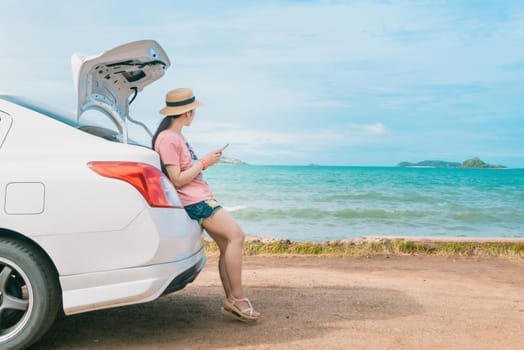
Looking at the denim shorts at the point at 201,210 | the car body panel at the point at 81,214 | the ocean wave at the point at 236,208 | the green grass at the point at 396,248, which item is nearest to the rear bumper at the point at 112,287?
the car body panel at the point at 81,214

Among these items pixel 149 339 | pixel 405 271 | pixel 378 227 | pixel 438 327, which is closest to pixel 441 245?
pixel 405 271

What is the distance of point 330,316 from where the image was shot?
5.62 m

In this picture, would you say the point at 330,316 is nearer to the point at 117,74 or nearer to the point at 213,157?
the point at 213,157

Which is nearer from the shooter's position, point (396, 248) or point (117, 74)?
point (117, 74)

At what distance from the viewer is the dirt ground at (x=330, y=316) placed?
4.81m

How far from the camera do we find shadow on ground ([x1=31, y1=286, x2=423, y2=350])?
4.79 m

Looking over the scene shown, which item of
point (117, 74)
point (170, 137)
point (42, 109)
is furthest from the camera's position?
point (117, 74)

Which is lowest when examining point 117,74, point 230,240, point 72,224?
point 230,240

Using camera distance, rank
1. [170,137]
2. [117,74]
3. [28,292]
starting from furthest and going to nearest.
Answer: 1. [117,74]
2. [170,137]
3. [28,292]

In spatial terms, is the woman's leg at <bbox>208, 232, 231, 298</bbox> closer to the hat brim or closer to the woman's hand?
the woman's hand

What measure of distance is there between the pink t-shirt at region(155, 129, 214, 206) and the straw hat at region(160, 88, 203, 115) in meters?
0.19

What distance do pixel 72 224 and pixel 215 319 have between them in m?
1.78

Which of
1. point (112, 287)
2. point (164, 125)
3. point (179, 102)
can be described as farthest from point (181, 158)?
point (112, 287)

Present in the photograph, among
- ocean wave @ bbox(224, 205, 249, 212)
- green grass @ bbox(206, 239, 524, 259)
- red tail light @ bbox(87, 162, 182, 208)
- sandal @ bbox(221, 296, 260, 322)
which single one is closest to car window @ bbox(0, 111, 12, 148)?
red tail light @ bbox(87, 162, 182, 208)
